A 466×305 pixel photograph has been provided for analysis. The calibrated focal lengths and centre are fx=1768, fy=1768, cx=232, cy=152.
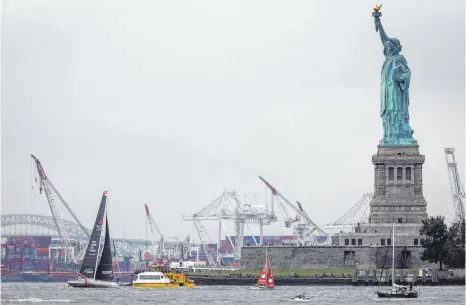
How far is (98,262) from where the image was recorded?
18300 cm

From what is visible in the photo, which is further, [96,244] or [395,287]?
[96,244]

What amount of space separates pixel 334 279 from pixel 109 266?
29261 mm

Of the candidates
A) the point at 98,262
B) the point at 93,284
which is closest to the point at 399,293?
the point at 98,262

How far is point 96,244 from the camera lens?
185000 millimetres

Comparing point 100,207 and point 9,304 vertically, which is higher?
point 100,207

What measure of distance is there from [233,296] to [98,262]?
2192 cm

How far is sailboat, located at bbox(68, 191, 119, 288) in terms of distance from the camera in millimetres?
182500

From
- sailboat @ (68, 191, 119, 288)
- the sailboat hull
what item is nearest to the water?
the sailboat hull

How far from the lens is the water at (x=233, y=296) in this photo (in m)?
152

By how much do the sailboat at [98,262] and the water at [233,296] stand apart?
1.55 metres

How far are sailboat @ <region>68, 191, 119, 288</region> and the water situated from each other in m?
1.55

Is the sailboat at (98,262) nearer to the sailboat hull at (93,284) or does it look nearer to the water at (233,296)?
the sailboat hull at (93,284)

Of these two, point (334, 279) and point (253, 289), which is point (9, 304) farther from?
point (334, 279)

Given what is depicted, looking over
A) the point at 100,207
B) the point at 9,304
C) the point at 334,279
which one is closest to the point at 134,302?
the point at 9,304
